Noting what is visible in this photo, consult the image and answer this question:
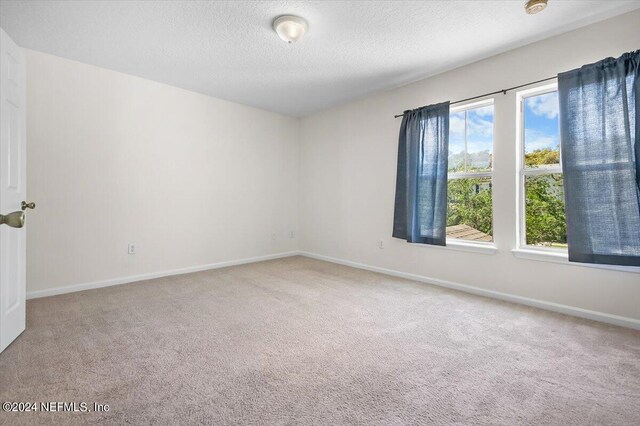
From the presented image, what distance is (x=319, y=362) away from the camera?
1.86m

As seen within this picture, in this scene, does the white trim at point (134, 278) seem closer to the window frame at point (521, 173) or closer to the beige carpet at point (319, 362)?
the beige carpet at point (319, 362)

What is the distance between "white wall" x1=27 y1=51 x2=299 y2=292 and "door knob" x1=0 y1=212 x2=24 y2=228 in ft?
5.11

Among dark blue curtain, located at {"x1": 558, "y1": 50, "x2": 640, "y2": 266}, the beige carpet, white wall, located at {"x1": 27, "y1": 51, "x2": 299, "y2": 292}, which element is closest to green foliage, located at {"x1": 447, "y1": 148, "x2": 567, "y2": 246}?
dark blue curtain, located at {"x1": 558, "y1": 50, "x2": 640, "y2": 266}

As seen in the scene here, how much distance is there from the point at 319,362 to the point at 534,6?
3.03m

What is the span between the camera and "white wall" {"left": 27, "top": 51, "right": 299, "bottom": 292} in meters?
3.13

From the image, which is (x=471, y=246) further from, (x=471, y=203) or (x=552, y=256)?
(x=552, y=256)

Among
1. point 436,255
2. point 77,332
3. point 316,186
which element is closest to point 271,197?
point 316,186

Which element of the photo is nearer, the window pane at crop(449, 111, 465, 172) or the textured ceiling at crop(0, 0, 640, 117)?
the textured ceiling at crop(0, 0, 640, 117)

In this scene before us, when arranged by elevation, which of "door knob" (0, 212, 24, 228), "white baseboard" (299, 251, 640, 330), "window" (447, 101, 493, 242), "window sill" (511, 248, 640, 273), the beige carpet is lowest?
the beige carpet

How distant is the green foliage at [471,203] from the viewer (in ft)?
10.8

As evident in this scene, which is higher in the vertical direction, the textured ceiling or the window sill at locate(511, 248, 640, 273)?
the textured ceiling

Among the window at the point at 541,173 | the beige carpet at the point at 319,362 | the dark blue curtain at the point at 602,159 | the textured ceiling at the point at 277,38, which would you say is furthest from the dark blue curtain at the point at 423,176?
the dark blue curtain at the point at 602,159

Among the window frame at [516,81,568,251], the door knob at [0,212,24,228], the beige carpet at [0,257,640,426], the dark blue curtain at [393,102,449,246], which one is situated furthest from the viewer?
the dark blue curtain at [393,102,449,246]

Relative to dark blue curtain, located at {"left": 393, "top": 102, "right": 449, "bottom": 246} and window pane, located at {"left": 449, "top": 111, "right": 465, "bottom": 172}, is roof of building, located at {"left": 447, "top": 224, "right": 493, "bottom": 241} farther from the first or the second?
window pane, located at {"left": 449, "top": 111, "right": 465, "bottom": 172}
